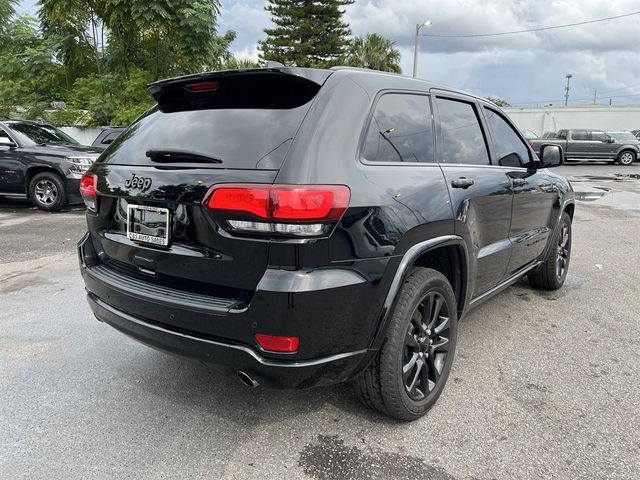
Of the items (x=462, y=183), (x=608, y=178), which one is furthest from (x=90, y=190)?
(x=608, y=178)

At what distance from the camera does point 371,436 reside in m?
2.63

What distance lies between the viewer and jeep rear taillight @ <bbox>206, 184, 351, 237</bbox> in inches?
82.0

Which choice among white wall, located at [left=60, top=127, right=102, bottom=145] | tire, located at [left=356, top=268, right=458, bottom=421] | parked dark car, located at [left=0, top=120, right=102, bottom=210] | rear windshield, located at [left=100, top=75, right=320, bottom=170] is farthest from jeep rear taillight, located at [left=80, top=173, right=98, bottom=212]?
white wall, located at [left=60, top=127, right=102, bottom=145]

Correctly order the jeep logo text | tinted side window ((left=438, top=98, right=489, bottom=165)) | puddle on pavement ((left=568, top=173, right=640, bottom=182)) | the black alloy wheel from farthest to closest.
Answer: puddle on pavement ((left=568, top=173, right=640, bottom=182)) → tinted side window ((left=438, top=98, right=489, bottom=165)) → the black alloy wheel → the jeep logo text

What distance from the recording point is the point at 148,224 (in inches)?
99.0

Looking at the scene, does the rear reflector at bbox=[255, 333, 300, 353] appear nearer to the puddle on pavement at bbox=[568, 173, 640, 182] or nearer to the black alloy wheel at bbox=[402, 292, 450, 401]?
the black alloy wheel at bbox=[402, 292, 450, 401]

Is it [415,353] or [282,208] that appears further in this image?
[415,353]

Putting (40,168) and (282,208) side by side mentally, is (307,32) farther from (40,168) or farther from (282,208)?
(282,208)

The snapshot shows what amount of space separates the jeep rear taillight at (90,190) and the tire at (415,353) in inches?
69.9

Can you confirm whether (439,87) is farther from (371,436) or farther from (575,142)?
(575,142)

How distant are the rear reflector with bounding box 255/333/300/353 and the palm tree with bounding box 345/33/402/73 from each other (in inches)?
1592

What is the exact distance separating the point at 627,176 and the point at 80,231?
18.5m

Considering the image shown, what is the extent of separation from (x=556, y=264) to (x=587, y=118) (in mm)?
34315

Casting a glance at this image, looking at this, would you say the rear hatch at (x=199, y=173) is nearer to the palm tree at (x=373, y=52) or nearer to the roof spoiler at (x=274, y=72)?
the roof spoiler at (x=274, y=72)
